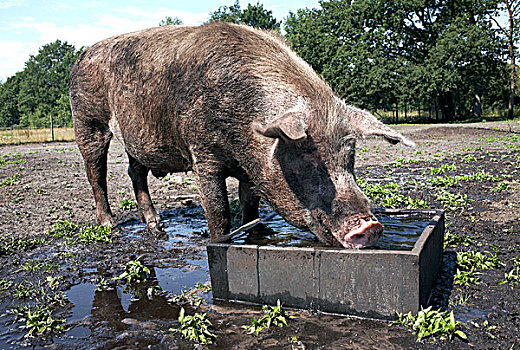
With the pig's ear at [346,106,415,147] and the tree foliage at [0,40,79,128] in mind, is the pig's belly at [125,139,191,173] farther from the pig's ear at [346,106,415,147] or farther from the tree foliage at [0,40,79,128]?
the tree foliage at [0,40,79,128]

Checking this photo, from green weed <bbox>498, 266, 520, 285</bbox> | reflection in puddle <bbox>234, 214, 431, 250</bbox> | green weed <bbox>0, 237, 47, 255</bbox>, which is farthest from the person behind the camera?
green weed <bbox>0, 237, 47, 255</bbox>

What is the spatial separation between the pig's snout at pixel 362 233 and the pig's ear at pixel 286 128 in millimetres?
855

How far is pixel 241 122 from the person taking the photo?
444 centimetres

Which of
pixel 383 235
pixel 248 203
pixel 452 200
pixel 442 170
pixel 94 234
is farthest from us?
pixel 442 170

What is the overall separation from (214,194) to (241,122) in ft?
2.93

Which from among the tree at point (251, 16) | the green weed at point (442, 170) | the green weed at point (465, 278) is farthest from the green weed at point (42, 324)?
the tree at point (251, 16)

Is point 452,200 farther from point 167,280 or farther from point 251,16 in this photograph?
point 251,16

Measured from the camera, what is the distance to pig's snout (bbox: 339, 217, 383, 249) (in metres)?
3.71

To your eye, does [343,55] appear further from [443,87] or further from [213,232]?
[213,232]

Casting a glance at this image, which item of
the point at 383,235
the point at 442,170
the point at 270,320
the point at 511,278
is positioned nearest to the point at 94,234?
the point at 270,320

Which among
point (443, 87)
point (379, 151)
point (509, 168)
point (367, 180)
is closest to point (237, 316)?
point (367, 180)

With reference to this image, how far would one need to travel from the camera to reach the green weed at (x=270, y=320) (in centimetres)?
353

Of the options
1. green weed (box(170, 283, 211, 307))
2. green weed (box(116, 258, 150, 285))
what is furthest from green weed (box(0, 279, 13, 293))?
green weed (box(170, 283, 211, 307))

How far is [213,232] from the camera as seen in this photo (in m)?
4.96
